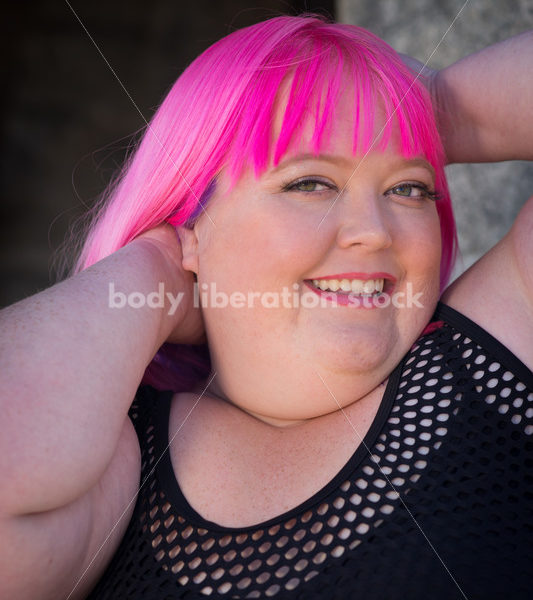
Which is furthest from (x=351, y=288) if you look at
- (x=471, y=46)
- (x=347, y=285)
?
(x=471, y=46)

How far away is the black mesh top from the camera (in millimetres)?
899

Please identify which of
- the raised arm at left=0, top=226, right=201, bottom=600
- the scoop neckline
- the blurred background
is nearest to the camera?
the raised arm at left=0, top=226, right=201, bottom=600

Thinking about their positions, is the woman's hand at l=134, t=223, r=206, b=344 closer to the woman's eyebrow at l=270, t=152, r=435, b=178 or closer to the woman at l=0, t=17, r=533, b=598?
the woman at l=0, t=17, r=533, b=598

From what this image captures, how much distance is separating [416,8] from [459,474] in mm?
1594

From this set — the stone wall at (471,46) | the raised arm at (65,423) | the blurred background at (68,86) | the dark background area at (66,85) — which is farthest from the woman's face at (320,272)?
the dark background area at (66,85)

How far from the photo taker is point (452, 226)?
1.42 m

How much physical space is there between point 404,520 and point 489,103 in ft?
2.37

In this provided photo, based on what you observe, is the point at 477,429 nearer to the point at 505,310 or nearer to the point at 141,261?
the point at 505,310

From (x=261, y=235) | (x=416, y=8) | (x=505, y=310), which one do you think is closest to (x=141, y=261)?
(x=261, y=235)

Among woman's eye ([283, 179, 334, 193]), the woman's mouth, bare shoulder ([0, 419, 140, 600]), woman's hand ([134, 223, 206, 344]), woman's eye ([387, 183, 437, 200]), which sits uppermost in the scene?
woman's eye ([283, 179, 334, 193])

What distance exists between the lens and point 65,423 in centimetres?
90

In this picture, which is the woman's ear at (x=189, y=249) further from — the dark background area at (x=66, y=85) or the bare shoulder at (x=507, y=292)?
the dark background area at (x=66, y=85)

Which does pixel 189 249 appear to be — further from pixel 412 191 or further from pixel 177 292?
pixel 412 191

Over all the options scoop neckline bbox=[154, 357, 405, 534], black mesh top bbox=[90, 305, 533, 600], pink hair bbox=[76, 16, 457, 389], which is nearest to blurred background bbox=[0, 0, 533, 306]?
pink hair bbox=[76, 16, 457, 389]
